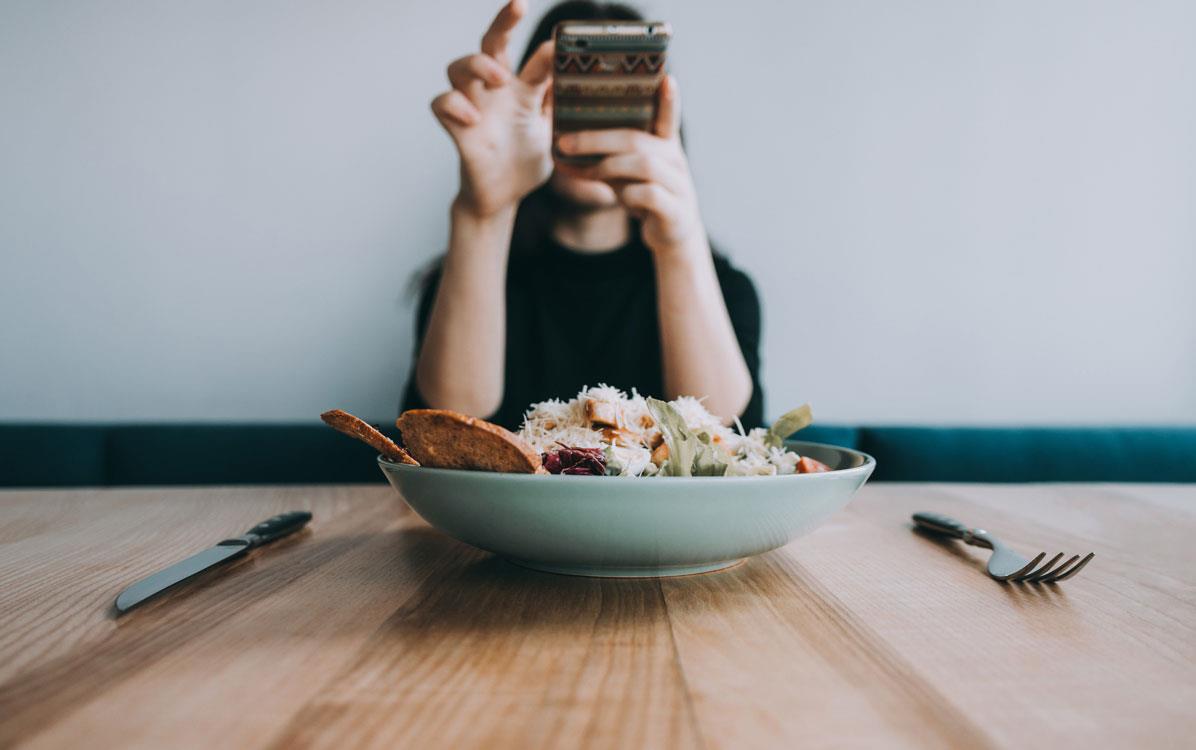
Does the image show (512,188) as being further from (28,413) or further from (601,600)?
(28,413)

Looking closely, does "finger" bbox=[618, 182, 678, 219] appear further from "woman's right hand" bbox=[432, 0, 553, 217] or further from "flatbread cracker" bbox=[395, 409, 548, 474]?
"flatbread cracker" bbox=[395, 409, 548, 474]

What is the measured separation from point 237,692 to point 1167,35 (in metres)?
Result: 2.49

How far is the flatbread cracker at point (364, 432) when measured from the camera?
0.47 meters

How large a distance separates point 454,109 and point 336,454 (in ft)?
3.09

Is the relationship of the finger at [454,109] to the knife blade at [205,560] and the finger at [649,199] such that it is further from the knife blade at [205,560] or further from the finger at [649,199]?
the knife blade at [205,560]

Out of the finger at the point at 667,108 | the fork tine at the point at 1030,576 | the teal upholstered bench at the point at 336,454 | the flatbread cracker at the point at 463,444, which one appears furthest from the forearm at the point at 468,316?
the fork tine at the point at 1030,576

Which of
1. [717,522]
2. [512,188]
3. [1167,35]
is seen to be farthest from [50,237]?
[1167,35]

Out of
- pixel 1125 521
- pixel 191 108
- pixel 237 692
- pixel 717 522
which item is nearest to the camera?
pixel 237 692

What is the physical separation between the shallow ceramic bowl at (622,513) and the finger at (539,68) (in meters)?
0.64

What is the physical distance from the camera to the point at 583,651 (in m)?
0.35

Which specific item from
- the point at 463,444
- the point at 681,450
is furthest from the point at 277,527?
the point at 681,450

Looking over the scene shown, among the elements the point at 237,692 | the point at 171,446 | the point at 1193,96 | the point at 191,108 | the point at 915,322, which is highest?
the point at 1193,96

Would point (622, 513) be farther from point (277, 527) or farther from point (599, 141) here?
point (599, 141)

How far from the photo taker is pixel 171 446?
154 cm
